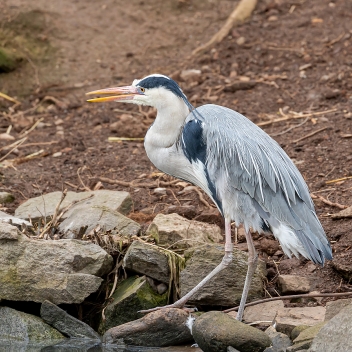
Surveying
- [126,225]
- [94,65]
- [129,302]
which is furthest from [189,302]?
[94,65]

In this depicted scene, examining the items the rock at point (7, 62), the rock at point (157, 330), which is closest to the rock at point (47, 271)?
the rock at point (157, 330)

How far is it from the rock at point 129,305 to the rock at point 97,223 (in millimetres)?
537

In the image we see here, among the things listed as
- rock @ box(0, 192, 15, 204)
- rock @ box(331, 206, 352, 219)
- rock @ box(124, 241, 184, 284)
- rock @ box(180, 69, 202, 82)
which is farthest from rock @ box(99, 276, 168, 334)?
rock @ box(180, 69, 202, 82)

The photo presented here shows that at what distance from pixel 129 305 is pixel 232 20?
609cm

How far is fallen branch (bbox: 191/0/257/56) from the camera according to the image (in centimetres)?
1019

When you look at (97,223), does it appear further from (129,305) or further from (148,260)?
(129,305)

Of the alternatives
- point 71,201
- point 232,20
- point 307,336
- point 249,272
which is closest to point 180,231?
point 249,272

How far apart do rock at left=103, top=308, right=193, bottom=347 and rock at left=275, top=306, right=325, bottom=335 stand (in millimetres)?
591

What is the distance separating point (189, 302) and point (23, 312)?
44.1 inches

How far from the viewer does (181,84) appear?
9.44 meters

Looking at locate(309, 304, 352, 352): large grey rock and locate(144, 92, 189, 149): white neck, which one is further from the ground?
locate(144, 92, 189, 149): white neck

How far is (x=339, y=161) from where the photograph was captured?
23.0ft

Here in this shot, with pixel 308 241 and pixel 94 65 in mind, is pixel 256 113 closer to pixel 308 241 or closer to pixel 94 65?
pixel 94 65

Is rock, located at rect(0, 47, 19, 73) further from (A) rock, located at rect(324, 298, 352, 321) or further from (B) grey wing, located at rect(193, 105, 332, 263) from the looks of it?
(A) rock, located at rect(324, 298, 352, 321)
